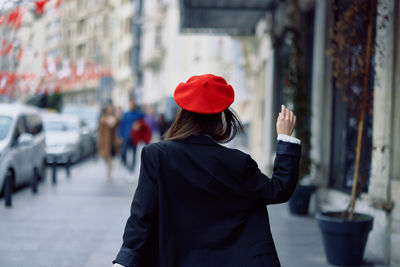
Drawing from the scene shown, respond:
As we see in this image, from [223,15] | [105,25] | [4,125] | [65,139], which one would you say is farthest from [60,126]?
[105,25]

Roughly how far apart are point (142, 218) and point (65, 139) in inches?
617

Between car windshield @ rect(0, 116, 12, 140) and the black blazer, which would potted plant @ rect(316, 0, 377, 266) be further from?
car windshield @ rect(0, 116, 12, 140)

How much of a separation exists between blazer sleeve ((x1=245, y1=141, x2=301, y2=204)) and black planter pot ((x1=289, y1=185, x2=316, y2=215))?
6493 millimetres

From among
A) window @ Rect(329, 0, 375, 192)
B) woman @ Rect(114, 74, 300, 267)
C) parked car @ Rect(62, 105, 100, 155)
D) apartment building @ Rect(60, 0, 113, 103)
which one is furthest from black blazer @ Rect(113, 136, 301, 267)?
apartment building @ Rect(60, 0, 113, 103)

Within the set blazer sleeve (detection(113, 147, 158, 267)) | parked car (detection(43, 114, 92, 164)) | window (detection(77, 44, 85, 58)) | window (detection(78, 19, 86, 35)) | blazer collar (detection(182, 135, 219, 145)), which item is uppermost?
window (detection(78, 19, 86, 35))

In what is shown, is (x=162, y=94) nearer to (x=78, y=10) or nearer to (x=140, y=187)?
(x=78, y=10)

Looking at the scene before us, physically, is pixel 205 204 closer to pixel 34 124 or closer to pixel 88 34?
pixel 34 124

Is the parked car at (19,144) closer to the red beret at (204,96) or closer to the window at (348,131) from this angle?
the window at (348,131)

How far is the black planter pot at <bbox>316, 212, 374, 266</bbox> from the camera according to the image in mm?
5871

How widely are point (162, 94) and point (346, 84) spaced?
3721 centimetres

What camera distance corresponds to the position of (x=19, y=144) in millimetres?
10836

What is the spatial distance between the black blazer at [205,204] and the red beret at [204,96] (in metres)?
0.13

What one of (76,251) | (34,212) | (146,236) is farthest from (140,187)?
(34,212)

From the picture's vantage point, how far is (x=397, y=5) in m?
6.33
